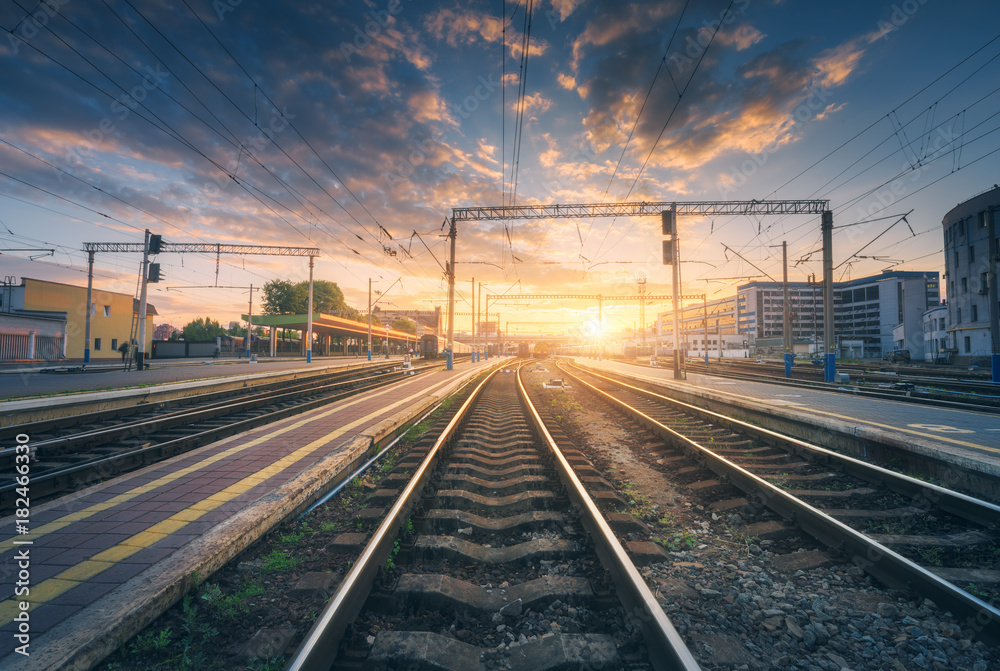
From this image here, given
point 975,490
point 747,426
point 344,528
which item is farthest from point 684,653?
point 747,426

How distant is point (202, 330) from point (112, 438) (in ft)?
348

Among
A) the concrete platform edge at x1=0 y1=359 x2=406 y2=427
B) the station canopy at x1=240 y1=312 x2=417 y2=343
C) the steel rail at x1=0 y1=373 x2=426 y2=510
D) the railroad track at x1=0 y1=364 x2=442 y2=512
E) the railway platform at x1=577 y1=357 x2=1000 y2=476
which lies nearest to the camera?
the steel rail at x1=0 y1=373 x2=426 y2=510

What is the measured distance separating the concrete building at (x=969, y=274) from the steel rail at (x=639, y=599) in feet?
184

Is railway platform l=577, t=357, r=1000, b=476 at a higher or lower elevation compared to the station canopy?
lower

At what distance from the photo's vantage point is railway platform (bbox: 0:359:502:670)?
215 cm

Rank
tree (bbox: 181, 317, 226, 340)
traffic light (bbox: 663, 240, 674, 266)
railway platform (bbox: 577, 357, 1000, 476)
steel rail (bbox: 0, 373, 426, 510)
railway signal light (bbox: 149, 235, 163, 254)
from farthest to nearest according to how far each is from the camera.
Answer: tree (bbox: 181, 317, 226, 340) → railway signal light (bbox: 149, 235, 163, 254) → traffic light (bbox: 663, 240, 674, 266) → railway platform (bbox: 577, 357, 1000, 476) → steel rail (bbox: 0, 373, 426, 510)

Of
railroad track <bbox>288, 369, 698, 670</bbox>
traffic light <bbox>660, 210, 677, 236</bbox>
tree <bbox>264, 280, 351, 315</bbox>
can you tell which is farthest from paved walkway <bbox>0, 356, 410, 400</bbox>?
tree <bbox>264, 280, 351, 315</bbox>

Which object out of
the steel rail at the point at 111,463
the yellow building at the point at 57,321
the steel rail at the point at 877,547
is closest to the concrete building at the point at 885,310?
the steel rail at the point at 877,547

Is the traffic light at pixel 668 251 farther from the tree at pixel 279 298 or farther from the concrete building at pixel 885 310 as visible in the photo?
the concrete building at pixel 885 310

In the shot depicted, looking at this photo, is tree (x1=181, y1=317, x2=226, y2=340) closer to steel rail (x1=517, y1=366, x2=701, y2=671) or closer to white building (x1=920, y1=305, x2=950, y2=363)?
steel rail (x1=517, y1=366, x2=701, y2=671)

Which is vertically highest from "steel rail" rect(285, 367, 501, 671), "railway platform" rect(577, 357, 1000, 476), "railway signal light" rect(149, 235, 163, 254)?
"railway signal light" rect(149, 235, 163, 254)

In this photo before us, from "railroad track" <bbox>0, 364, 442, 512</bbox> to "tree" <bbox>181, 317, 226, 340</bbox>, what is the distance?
95.6m

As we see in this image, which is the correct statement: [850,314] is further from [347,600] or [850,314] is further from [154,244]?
[347,600]

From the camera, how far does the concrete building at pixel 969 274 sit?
4112 cm
